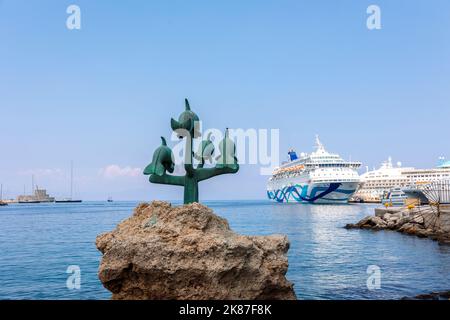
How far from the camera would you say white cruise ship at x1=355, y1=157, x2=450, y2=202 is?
7988 cm

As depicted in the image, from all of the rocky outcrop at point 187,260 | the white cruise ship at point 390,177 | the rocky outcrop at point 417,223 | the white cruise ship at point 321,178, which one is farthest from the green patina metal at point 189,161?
the white cruise ship at point 390,177

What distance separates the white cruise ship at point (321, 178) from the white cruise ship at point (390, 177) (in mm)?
15023

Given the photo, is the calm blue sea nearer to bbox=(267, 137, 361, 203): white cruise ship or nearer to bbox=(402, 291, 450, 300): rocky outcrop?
bbox=(402, 291, 450, 300): rocky outcrop

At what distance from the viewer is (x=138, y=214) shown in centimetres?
783

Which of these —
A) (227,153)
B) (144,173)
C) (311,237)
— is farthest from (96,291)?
(311,237)

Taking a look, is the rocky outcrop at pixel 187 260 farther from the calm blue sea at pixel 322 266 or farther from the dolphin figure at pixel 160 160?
the calm blue sea at pixel 322 266

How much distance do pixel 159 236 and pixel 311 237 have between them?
20447 mm

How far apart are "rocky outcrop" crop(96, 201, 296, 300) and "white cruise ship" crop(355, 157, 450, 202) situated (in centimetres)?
7488

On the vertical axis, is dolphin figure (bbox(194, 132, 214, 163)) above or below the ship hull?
above

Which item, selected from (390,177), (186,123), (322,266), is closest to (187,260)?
(186,123)

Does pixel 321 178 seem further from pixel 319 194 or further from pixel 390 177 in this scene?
pixel 390 177

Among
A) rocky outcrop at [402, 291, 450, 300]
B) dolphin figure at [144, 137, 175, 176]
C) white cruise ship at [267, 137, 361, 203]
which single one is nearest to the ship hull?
white cruise ship at [267, 137, 361, 203]

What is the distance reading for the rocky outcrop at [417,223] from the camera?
2328cm

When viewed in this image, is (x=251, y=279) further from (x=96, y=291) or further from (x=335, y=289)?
(x=96, y=291)
